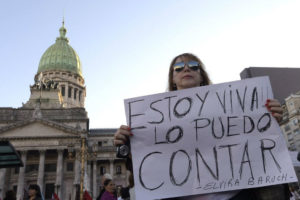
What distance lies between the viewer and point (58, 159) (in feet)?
145

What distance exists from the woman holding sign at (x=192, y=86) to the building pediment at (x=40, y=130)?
138ft

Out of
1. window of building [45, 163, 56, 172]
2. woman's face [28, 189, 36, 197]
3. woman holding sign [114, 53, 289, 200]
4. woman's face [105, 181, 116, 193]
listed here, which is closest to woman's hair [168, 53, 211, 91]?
woman holding sign [114, 53, 289, 200]

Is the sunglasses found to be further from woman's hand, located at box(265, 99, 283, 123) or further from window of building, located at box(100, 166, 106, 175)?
window of building, located at box(100, 166, 106, 175)

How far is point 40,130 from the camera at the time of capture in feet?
146

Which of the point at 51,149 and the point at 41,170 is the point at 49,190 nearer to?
the point at 41,170

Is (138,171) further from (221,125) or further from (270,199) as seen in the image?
(270,199)

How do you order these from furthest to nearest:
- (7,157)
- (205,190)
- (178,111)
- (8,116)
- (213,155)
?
1. (8,116)
2. (7,157)
3. (178,111)
4. (213,155)
5. (205,190)

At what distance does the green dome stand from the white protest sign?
71.7m

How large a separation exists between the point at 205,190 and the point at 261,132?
0.85 meters

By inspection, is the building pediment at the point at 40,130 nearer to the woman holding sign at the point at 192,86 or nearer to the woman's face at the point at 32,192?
the woman's face at the point at 32,192

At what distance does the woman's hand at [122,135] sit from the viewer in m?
2.89

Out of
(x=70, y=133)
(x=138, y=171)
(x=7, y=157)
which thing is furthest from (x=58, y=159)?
(x=138, y=171)

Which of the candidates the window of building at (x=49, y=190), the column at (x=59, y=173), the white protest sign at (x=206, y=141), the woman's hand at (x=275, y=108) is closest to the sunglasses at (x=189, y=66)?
the white protest sign at (x=206, y=141)

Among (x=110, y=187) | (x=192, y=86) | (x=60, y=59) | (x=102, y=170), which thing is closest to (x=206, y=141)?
(x=192, y=86)
